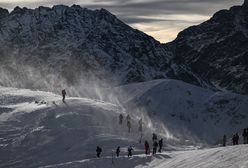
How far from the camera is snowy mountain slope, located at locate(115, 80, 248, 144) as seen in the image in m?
100.0

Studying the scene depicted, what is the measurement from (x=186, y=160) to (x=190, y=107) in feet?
206

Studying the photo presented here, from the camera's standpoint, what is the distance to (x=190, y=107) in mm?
108812

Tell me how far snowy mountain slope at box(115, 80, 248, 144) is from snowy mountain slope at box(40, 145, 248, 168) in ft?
137

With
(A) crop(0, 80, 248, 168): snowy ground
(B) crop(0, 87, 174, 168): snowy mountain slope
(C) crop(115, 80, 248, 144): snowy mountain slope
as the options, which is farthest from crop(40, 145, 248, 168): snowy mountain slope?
(C) crop(115, 80, 248, 144): snowy mountain slope

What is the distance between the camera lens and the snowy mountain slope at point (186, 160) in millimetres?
41781

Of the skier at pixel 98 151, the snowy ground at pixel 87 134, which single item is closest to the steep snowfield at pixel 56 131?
the snowy ground at pixel 87 134

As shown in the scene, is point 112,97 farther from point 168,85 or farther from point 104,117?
point 104,117

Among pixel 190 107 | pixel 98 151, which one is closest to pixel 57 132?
pixel 98 151

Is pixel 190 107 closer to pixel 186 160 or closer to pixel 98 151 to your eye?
pixel 98 151

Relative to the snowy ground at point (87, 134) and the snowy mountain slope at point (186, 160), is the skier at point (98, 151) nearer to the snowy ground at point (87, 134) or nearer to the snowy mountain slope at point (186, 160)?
the snowy ground at point (87, 134)

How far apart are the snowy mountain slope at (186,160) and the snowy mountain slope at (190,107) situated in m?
41.8

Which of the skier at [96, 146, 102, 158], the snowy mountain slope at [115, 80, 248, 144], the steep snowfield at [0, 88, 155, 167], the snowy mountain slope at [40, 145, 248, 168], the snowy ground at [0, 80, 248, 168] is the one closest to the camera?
the snowy mountain slope at [40, 145, 248, 168]

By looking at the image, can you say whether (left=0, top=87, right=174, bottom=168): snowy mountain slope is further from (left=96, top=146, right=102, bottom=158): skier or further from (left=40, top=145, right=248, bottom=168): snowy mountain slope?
(left=40, top=145, right=248, bottom=168): snowy mountain slope

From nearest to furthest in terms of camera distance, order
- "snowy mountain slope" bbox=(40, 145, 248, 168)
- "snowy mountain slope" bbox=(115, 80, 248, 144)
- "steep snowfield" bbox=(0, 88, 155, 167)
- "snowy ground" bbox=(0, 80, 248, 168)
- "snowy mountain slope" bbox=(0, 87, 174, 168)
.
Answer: "snowy mountain slope" bbox=(40, 145, 248, 168) → "snowy ground" bbox=(0, 80, 248, 168) → "snowy mountain slope" bbox=(0, 87, 174, 168) → "steep snowfield" bbox=(0, 88, 155, 167) → "snowy mountain slope" bbox=(115, 80, 248, 144)
